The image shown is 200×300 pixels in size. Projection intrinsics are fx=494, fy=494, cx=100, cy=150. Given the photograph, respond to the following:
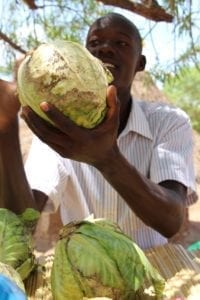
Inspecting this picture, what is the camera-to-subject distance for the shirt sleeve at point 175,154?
5.54 ft

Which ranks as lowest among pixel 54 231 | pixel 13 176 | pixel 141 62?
pixel 54 231

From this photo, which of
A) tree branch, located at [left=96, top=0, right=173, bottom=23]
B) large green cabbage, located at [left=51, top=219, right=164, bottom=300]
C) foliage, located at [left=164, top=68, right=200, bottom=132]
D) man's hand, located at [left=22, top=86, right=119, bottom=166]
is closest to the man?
man's hand, located at [left=22, top=86, right=119, bottom=166]

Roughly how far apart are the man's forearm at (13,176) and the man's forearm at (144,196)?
1.03 feet

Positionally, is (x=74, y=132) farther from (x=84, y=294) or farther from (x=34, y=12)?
(x=34, y=12)

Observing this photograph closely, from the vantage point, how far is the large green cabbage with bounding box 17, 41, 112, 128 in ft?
3.38

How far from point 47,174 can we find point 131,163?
309mm

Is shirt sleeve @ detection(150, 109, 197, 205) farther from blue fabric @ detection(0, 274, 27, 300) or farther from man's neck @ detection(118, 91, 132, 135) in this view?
blue fabric @ detection(0, 274, 27, 300)

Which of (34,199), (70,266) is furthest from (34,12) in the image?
(70,266)

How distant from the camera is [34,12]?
288cm

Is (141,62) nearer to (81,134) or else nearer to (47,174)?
(47,174)

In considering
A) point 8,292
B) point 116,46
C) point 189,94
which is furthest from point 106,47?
point 189,94

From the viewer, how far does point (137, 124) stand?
6.12ft

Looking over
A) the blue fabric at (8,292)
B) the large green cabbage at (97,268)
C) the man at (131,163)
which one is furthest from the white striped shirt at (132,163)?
the blue fabric at (8,292)

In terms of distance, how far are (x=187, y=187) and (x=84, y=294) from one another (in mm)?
833
